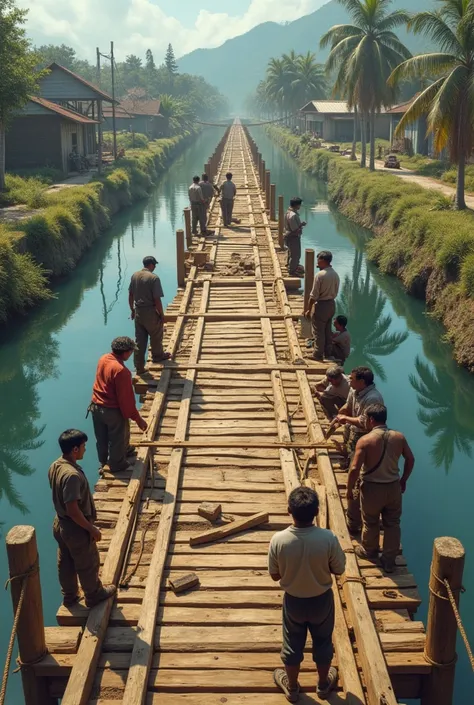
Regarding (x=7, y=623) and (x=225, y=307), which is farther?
(x=225, y=307)

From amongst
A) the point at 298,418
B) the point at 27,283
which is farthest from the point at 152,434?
the point at 27,283

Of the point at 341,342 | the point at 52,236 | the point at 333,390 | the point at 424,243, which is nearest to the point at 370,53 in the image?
the point at 424,243

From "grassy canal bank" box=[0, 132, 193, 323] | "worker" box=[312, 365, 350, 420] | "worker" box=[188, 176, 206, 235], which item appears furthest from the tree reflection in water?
"grassy canal bank" box=[0, 132, 193, 323]

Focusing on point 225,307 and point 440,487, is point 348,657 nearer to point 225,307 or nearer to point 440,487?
Result: point 440,487

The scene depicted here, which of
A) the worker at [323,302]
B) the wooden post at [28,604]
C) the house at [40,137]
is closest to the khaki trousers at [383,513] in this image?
the wooden post at [28,604]

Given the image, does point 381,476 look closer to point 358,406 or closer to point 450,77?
point 358,406

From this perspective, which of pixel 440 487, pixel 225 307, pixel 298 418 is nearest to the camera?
pixel 298 418

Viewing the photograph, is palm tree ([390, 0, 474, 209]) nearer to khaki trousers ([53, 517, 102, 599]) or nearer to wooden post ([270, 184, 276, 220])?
wooden post ([270, 184, 276, 220])
